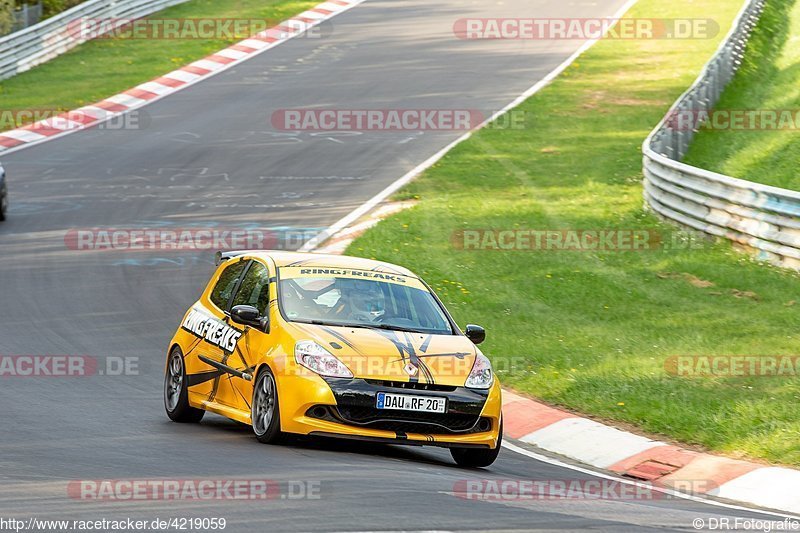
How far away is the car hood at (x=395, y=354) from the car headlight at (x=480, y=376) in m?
0.04

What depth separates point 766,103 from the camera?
30.5 meters

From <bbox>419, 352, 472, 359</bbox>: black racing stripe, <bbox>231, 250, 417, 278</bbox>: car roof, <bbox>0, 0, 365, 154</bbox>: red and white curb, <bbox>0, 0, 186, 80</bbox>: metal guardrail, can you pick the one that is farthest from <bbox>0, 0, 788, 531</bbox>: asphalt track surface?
<bbox>0, 0, 186, 80</bbox>: metal guardrail

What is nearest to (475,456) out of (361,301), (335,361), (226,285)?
(335,361)

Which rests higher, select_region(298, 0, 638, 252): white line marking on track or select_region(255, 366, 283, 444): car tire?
select_region(255, 366, 283, 444): car tire

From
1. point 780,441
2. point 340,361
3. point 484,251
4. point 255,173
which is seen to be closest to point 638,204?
point 484,251

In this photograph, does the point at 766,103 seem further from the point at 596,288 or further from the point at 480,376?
the point at 480,376

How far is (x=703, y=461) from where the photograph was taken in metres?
11.2

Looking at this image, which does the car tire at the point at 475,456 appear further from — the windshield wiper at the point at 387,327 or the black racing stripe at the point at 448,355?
the windshield wiper at the point at 387,327

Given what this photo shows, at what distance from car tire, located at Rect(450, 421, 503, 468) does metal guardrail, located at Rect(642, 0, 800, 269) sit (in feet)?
27.3

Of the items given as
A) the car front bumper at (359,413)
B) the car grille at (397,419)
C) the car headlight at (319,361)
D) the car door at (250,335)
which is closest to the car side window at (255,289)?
the car door at (250,335)

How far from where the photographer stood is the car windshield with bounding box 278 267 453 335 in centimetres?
1103

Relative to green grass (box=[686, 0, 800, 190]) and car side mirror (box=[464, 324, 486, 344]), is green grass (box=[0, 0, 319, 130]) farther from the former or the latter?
car side mirror (box=[464, 324, 486, 344])

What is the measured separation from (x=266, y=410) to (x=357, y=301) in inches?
51.5

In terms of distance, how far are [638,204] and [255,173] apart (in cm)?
774
